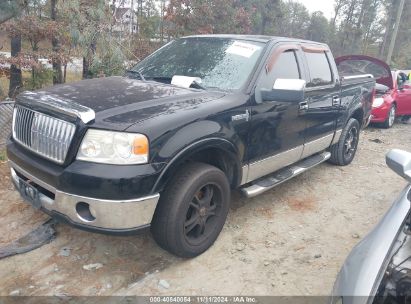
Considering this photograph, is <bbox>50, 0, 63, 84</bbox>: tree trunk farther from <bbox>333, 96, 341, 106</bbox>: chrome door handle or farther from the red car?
the red car

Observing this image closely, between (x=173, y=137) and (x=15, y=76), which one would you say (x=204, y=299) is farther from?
(x=15, y=76)

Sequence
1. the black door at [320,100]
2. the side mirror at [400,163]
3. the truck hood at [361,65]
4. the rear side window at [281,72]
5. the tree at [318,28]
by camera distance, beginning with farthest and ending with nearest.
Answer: the tree at [318,28]
the truck hood at [361,65]
the black door at [320,100]
the rear side window at [281,72]
the side mirror at [400,163]

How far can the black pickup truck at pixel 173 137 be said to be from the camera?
8.52 ft

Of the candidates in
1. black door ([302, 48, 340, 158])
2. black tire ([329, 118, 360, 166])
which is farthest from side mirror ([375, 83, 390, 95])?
black door ([302, 48, 340, 158])

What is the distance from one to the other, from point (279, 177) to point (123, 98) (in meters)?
1.98

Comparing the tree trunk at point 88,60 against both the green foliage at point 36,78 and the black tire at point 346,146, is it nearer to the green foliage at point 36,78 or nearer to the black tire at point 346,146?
the green foliage at point 36,78

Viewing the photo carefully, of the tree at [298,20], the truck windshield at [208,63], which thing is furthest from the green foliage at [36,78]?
the tree at [298,20]

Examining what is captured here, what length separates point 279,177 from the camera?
4.09 meters

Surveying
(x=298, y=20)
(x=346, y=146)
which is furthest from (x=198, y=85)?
(x=298, y=20)

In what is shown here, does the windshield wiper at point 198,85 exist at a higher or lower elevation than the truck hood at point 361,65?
lower

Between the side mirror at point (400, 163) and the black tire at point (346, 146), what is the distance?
335 centimetres

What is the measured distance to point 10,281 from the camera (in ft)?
9.34

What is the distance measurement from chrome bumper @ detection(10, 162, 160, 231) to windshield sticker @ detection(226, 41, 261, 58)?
1843mm

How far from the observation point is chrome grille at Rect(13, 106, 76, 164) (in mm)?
2668
